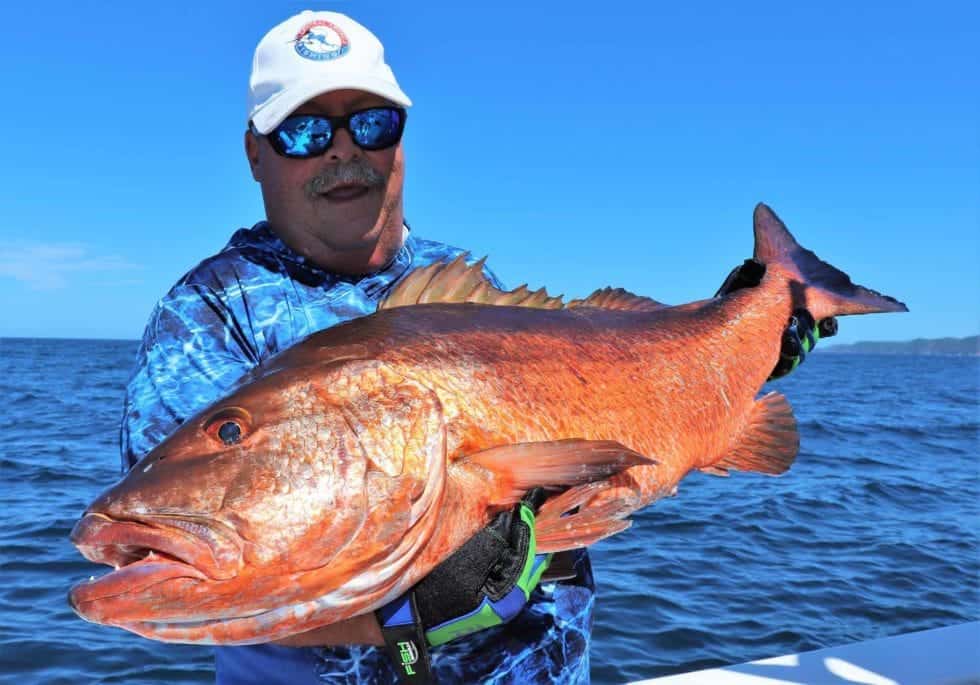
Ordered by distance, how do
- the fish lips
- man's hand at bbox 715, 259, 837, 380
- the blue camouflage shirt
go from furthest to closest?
1. man's hand at bbox 715, 259, 837, 380
2. the blue camouflage shirt
3. the fish lips

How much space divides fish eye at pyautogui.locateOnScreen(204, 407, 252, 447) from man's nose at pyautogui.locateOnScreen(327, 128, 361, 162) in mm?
1217

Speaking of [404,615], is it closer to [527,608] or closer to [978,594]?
[527,608]

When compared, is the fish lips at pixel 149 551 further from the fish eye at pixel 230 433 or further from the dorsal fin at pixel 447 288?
the dorsal fin at pixel 447 288

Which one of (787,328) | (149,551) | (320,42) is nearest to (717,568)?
(787,328)

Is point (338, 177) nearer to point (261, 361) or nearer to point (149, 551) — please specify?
point (261, 361)

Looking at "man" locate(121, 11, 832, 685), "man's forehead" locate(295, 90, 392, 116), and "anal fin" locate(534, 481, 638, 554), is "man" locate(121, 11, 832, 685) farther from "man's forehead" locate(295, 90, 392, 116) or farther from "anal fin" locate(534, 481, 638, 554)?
"anal fin" locate(534, 481, 638, 554)

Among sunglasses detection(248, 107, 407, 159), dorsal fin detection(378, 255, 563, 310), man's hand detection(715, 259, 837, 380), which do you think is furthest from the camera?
man's hand detection(715, 259, 837, 380)

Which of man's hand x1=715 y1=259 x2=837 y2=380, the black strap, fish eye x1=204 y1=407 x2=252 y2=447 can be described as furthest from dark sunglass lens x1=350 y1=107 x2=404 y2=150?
man's hand x1=715 y1=259 x2=837 y2=380

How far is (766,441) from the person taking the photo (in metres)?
3.28

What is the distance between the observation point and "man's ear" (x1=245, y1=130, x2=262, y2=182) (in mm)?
2903

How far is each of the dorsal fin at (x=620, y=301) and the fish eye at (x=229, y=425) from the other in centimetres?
155

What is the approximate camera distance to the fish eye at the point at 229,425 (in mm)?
1731

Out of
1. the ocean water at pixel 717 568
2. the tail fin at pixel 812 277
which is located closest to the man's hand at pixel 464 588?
the tail fin at pixel 812 277

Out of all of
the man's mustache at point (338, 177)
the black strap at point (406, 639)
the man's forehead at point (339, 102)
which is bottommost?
the black strap at point (406, 639)
